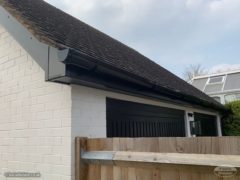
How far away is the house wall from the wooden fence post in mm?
117

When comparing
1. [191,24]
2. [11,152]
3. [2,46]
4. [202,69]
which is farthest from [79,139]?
[202,69]

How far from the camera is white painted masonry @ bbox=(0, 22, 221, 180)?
337cm

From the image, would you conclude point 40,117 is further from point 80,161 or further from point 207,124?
point 207,124

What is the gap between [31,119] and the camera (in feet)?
12.7

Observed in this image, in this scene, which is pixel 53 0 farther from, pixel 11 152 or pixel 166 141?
pixel 166 141

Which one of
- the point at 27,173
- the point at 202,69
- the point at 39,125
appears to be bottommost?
the point at 27,173

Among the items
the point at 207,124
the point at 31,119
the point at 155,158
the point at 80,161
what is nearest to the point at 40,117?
the point at 31,119

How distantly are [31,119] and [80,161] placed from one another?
1.24 meters

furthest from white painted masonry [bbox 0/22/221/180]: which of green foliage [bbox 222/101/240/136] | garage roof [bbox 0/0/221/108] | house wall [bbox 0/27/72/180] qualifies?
green foliage [bbox 222/101/240/136]

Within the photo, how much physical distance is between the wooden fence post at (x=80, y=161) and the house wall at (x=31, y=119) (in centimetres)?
12

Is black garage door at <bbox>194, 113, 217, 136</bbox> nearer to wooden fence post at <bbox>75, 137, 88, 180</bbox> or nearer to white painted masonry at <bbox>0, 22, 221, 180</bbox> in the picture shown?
white painted masonry at <bbox>0, 22, 221, 180</bbox>

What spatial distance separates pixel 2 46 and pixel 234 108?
11.5m

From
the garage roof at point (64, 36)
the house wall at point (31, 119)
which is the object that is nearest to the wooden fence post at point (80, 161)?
the house wall at point (31, 119)

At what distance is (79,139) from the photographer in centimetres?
321
